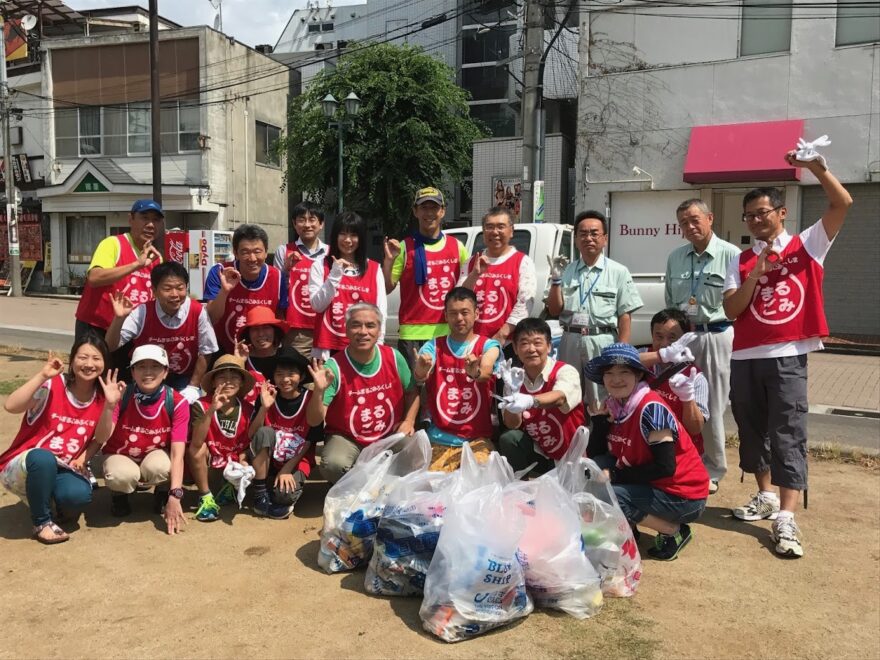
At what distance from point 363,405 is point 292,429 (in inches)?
17.9

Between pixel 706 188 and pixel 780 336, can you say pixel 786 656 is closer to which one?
pixel 780 336

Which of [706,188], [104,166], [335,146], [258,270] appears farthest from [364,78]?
[258,270]

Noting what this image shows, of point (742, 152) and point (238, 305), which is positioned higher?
point (742, 152)

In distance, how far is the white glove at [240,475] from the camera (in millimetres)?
3850

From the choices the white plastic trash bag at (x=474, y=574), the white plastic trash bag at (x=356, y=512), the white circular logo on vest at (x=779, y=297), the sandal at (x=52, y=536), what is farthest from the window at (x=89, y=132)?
the white plastic trash bag at (x=474, y=574)

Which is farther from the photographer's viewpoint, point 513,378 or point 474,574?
point 513,378

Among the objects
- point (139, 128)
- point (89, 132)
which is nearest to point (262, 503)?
point (139, 128)

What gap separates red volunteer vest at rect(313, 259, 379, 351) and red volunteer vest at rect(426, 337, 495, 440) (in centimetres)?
69

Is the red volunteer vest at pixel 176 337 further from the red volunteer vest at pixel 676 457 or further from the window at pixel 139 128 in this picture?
the window at pixel 139 128

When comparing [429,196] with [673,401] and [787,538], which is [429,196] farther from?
[787,538]

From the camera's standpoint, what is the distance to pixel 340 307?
170 inches

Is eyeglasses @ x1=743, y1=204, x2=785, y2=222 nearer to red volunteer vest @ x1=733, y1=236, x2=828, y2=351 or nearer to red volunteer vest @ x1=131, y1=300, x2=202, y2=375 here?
red volunteer vest @ x1=733, y1=236, x2=828, y2=351

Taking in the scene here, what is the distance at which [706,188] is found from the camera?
1338 centimetres

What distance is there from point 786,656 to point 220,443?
2977 millimetres
